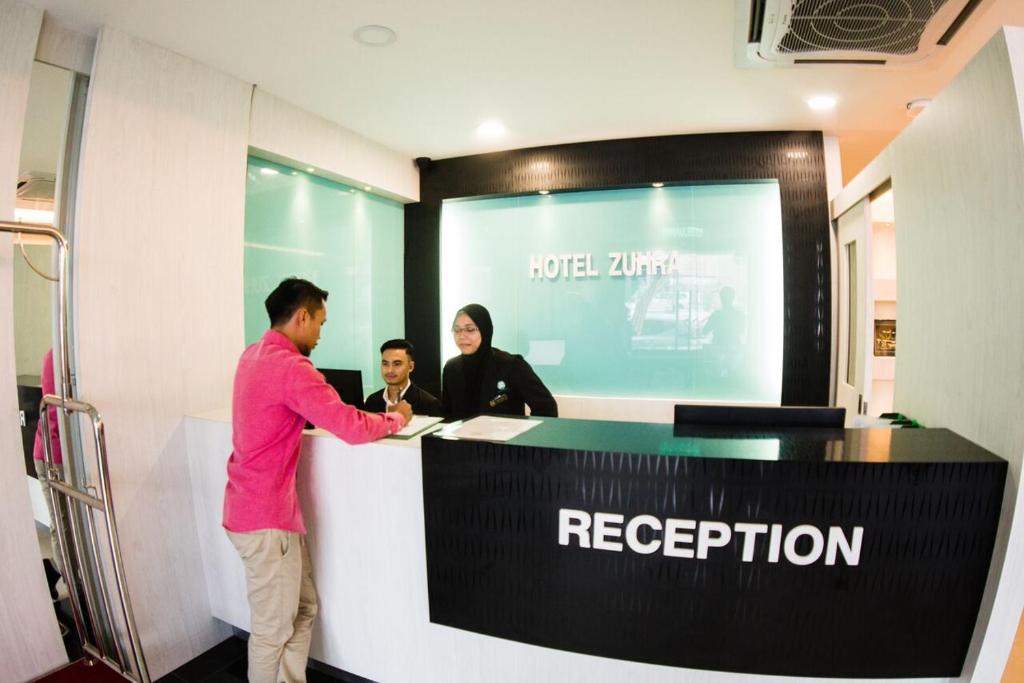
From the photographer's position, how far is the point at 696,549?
1.44m

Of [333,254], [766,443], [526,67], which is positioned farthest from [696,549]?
[333,254]

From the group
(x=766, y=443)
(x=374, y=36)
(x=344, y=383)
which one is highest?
(x=374, y=36)

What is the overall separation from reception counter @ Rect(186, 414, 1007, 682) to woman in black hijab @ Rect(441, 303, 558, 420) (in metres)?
0.98

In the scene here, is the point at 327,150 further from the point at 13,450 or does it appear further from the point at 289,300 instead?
the point at 13,450

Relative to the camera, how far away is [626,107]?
3.24m

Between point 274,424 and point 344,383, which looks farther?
point 344,383

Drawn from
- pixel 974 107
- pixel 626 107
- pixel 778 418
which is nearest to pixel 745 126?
pixel 626 107

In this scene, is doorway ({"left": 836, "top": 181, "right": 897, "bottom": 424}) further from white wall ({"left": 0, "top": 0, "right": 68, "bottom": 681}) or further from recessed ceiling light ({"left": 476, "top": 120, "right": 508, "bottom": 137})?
white wall ({"left": 0, "top": 0, "right": 68, "bottom": 681})

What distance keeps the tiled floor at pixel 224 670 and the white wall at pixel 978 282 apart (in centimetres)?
228

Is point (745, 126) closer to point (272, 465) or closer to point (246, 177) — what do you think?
point (246, 177)

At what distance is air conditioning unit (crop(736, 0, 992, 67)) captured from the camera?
175cm

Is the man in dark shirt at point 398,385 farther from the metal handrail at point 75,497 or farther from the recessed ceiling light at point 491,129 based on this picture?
the recessed ceiling light at point 491,129

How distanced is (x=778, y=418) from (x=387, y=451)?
1.44m

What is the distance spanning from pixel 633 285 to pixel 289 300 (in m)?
2.88
